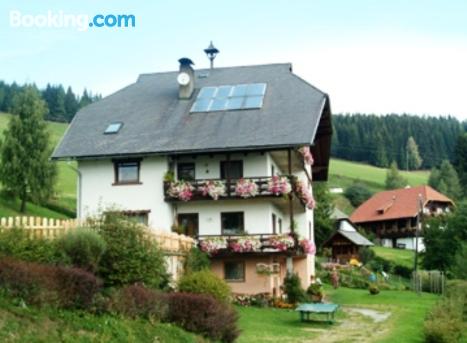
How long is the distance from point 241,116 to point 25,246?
60.4 feet

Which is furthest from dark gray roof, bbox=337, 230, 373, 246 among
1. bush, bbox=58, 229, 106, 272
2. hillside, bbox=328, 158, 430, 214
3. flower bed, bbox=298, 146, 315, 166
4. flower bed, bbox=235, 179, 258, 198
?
bush, bbox=58, 229, 106, 272

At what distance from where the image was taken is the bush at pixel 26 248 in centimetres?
2070

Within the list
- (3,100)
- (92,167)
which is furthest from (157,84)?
(3,100)

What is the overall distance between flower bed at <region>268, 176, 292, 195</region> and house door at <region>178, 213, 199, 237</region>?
14.8 ft

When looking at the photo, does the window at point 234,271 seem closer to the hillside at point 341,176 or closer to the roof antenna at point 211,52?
the roof antenna at point 211,52

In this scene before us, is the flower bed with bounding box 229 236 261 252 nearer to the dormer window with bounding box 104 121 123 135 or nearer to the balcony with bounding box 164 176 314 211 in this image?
the balcony with bounding box 164 176 314 211

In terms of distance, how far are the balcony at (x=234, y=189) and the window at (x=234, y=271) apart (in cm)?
331

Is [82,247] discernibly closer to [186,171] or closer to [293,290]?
[293,290]

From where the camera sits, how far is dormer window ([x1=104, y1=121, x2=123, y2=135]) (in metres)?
39.0

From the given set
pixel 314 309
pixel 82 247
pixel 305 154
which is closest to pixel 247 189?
pixel 305 154

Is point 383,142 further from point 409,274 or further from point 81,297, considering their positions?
point 81,297

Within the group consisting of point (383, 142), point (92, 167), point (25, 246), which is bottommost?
point (25, 246)

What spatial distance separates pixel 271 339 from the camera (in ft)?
73.8

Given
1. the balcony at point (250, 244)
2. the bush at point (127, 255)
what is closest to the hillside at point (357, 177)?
the balcony at point (250, 244)
